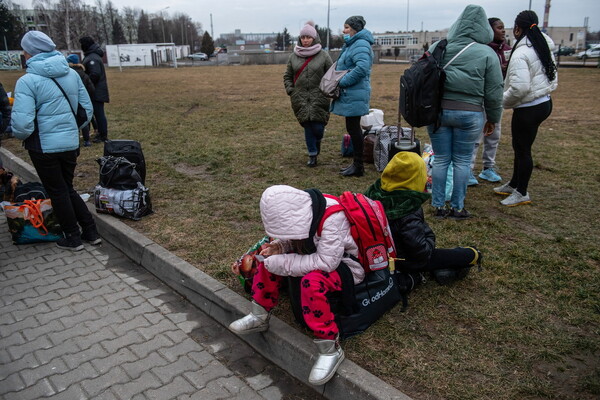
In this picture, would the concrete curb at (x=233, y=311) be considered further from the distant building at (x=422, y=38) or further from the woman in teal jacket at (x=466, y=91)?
the distant building at (x=422, y=38)

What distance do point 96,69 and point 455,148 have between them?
703 centimetres

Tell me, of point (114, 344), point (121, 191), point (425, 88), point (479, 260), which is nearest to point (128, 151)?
point (121, 191)

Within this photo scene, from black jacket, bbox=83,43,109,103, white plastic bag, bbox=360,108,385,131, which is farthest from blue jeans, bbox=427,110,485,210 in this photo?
black jacket, bbox=83,43,109,103

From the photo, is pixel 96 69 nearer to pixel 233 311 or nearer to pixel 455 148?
pixel 455 148

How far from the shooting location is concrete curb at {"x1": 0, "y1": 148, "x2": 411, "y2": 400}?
2.79m

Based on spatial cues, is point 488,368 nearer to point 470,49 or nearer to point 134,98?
point 470,49

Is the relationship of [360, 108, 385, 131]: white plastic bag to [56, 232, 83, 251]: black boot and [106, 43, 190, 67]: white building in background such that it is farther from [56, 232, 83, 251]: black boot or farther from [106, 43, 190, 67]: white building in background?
[106, 43, 190, 67]: white building in background

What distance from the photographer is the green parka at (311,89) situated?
6.90 meters

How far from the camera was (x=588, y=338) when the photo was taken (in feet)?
10.3

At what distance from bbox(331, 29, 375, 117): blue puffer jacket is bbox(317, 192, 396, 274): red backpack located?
345cm

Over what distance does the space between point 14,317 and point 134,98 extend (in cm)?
1491

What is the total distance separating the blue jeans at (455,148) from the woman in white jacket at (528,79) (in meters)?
0.60

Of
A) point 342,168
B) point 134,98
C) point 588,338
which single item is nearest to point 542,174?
point 342,168

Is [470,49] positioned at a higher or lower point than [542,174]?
higher
